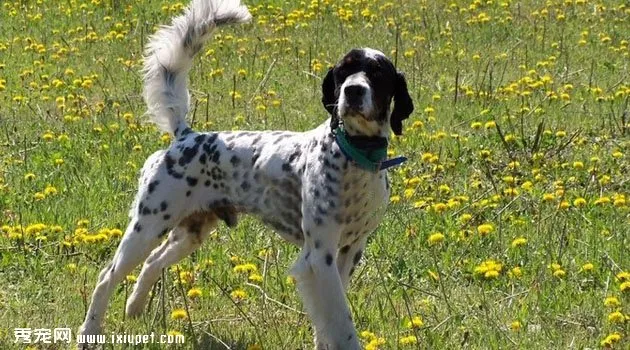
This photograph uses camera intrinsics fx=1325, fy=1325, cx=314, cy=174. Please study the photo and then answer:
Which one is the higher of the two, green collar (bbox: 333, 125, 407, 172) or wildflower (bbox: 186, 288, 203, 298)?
green collar (bbox: 333, 125, 407, 172)

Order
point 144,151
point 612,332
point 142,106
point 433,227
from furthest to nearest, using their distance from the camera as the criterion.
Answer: point 142,106
point 144,151
point 433,227
point 612,332

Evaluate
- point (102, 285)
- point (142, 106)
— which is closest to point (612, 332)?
point (102, 285)

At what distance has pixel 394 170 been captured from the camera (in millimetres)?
8578

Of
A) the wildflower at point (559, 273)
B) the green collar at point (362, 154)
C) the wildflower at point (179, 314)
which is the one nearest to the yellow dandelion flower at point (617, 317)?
the wildflower at point (559, 273)

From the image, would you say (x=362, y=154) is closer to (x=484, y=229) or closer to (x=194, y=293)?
(x=194, y=293)

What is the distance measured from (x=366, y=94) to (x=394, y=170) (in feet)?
10.1

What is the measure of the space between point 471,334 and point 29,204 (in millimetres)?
3132

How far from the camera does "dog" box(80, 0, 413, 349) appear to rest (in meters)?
5.71

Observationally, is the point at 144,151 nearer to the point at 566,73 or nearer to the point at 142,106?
the point at 142,106

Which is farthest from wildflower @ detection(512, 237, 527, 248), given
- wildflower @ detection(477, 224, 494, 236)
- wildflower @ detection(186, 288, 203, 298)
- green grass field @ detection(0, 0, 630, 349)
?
wildflower @ detection(186, 288, 203, 298)

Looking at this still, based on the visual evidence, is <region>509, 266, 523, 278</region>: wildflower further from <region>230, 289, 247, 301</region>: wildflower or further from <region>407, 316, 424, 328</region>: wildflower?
<region>230, 289, 247, 301</region>: wildflower

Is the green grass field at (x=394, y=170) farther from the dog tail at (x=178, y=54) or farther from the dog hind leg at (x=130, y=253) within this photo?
the dog tail at (x=178, y=54)

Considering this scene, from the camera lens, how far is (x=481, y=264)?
685 cm

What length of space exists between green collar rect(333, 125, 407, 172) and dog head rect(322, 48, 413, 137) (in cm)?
4
